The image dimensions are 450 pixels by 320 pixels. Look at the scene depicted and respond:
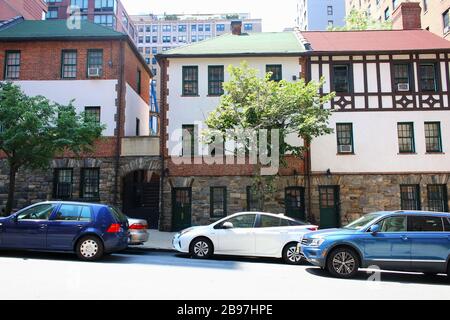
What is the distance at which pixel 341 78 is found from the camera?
17.8m

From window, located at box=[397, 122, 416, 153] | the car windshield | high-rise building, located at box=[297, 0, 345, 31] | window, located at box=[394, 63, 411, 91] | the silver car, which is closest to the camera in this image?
the car windshield

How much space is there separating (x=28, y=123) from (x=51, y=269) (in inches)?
252

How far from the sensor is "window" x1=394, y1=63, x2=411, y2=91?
57.8 ft

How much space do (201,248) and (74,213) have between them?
358cm

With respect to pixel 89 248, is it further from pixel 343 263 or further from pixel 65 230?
pixel 343 263

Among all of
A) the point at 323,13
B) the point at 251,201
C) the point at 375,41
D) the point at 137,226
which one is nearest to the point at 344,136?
the point at 251,201

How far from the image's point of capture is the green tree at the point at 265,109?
12.8 metres

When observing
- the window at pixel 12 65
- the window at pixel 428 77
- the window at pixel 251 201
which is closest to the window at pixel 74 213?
the window at pixel 251 201

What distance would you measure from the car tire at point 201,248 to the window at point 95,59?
11911 mm

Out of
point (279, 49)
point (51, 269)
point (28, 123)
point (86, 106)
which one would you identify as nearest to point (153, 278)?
point (51, 269)

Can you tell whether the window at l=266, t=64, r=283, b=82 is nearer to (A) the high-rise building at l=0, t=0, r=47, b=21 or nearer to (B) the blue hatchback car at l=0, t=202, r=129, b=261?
(B) the blue hatchback car at l=0, t=202, r=129, b=261

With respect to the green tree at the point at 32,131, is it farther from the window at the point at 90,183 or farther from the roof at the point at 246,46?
the roof at the point at 246,46

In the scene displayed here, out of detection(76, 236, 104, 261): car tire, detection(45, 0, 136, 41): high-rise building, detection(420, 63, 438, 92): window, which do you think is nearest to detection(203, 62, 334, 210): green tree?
detection(76, 236, 104, 261): car tire

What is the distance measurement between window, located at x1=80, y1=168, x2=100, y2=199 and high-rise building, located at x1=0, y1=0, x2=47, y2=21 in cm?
1348
